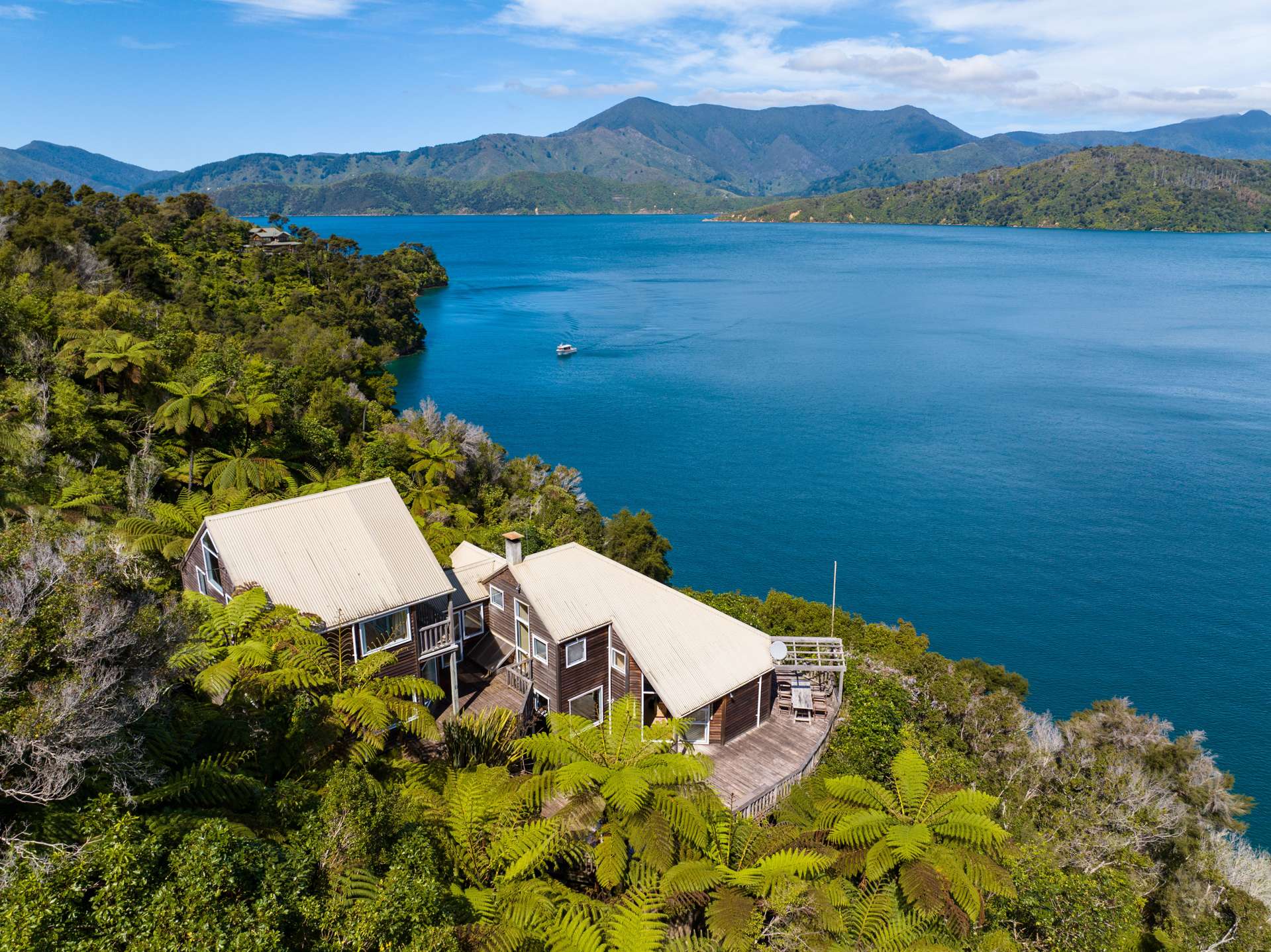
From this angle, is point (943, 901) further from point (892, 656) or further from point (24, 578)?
point (892, 656)

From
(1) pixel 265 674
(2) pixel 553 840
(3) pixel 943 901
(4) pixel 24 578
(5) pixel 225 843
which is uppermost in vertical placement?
(4) pixel 24 578

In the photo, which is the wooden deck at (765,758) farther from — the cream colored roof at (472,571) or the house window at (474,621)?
the cream colored roof at (472,571)

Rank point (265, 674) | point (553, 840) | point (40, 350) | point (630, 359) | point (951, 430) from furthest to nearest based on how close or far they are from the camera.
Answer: point (630, 359), point (951, 430), point (40, 350), point (265, 674), point (553, 840)

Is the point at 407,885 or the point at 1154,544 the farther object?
the point at 1154,544

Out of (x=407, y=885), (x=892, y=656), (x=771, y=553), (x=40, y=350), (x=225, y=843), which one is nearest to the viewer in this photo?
(x=225, y=843)

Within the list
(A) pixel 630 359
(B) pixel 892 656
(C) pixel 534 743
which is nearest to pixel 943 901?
(C) pixel 534 743

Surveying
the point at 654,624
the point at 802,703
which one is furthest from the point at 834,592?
the point at 654,624

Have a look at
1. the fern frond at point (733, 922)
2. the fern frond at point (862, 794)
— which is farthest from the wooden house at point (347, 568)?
the fern frond at point (862, 794)

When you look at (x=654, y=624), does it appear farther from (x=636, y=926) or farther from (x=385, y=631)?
(x=636, y=926)
